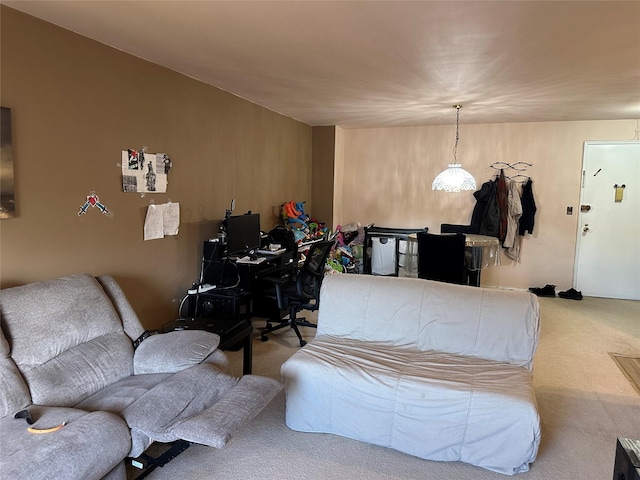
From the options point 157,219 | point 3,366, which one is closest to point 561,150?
point 157,219

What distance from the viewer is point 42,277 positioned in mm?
2492

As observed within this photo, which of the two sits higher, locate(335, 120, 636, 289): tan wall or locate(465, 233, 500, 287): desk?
locate(335, 120, 636, 289): tan wall

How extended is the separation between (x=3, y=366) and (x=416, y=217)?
17.9 ft

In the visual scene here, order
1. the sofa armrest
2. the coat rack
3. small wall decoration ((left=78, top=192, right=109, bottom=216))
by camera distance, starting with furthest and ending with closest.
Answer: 1. the coat rack
2. small wall decoration ((left=78, top=192, right=109, bottom=216))
3. the sofa armrest

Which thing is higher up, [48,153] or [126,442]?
[48,153]

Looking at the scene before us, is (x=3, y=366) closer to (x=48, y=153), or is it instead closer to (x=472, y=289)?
(x=48, y=153)

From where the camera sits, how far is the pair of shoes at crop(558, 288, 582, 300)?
5.59 meters

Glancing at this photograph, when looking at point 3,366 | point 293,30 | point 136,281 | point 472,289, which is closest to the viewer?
point 3,366

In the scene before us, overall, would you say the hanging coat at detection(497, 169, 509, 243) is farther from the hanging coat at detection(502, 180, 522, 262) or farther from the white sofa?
the white sofa

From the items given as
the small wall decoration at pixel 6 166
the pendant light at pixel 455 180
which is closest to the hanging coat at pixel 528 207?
the pendant light at pixel 455 180

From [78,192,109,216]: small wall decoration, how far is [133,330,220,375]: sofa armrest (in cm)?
94

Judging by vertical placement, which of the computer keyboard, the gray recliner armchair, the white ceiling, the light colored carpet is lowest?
the light colored carpet

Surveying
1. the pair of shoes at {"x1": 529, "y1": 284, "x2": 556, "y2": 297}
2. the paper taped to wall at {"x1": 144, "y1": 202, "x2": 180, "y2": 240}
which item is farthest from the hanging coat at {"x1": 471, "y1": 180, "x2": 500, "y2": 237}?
the paper taped to wall at {"x1": 144, "y1": 202, "x2": 180, "y2": 240}

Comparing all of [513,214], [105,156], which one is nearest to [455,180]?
[513,214]
